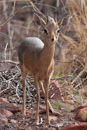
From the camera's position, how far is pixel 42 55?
4.19 meters

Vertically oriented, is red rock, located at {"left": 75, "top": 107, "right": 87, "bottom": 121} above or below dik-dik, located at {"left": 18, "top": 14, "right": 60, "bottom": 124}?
below

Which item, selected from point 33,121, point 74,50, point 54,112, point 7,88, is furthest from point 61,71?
point 33,121

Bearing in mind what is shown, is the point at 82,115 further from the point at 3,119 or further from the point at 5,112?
the point at 5,112

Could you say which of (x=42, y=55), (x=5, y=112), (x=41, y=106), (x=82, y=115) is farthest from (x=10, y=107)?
(x=82, y=115)

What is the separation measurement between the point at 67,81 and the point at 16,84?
1.35 metres

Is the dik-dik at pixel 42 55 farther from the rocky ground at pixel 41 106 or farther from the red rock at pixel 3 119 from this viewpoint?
the red rock at pixel 3 119

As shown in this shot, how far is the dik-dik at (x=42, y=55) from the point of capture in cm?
389

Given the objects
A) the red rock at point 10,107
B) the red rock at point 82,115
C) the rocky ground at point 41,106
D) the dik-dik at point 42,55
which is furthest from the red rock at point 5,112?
the red rock at point 82,115

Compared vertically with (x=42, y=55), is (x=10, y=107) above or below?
below

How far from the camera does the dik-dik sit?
3.89 metres

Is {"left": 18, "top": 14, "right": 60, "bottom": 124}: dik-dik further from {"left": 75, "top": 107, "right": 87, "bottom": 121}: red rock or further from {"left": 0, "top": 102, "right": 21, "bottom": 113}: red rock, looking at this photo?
{"left": 75, "top": 107, "right": 87, "bottom": 121}: red rock

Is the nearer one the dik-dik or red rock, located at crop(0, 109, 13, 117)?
the dik-dik

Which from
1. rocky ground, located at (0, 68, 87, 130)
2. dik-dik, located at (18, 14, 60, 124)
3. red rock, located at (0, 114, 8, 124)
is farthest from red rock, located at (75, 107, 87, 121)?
red rock, located at (0, 114, 8, 124)

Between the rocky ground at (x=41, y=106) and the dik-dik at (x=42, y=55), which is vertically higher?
the dik-dik at (x=42, y=55)
